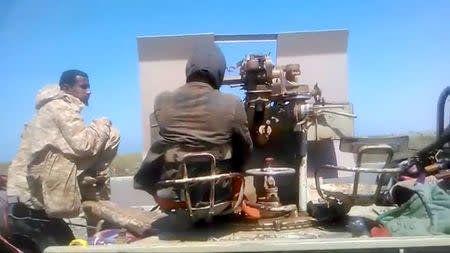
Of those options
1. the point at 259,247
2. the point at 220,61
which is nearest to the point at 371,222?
the point at 259,247

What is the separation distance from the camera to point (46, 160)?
14.8 ft

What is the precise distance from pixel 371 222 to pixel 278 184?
92 cm

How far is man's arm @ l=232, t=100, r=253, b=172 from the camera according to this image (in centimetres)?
343

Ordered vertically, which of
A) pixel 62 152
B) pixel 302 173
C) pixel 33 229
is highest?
pixel 62 152

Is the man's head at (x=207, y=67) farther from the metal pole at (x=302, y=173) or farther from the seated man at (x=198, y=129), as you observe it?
A: the metal pole at (x=302, y=173)

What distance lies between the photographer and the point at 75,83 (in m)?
5.13

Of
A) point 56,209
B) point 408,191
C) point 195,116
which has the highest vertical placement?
point 195,116

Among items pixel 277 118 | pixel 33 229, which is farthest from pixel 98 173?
pixel 277 118

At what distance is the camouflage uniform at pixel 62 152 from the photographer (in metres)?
4.47

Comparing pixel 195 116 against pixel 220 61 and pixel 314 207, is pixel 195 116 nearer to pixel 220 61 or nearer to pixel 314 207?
pixel 220 61

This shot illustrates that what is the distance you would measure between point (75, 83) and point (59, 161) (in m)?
0.97

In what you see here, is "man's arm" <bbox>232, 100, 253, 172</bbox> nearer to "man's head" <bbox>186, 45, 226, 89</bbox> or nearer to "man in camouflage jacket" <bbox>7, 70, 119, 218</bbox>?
"man's head" <bbox>186, 45, 226, 89</bbox>

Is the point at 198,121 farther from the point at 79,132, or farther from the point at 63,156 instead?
the point at 63,156

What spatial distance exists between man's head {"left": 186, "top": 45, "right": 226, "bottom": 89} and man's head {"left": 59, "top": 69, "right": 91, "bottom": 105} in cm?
190
